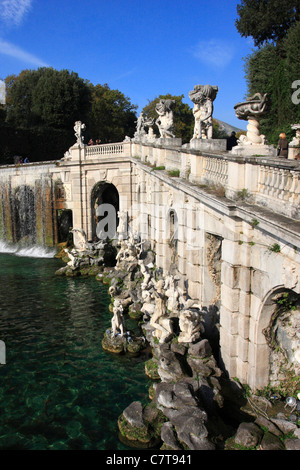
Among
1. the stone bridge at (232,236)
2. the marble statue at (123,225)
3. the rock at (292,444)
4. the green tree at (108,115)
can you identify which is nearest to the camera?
the stone bridge at (232,236)

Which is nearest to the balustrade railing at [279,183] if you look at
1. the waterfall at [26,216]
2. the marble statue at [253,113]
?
the marble statue at [253,113]

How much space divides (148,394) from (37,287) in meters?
10.3

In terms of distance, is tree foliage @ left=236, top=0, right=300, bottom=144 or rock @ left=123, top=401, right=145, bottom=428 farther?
tree foliage @ left=236, top=0, right=300, bottom=144

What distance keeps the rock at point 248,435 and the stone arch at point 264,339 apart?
952 mm

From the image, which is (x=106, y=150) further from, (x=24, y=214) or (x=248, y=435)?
(x=248, y=435)

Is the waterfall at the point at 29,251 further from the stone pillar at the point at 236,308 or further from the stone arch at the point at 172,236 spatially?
the stone pillar at the point at 236,308

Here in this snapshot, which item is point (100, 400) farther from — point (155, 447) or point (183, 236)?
point (183, 236)

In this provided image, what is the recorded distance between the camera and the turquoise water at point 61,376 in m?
7.95

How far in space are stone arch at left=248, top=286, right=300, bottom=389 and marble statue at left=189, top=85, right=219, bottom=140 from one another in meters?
5.64

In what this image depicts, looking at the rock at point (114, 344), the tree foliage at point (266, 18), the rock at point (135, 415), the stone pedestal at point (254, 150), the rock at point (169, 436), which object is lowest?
the rock at point (114, 344)

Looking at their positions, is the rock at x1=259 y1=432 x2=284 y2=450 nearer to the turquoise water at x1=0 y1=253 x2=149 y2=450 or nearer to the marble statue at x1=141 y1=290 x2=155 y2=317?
the turquoise water at x1=0 y1=253 x2=149 y2=450

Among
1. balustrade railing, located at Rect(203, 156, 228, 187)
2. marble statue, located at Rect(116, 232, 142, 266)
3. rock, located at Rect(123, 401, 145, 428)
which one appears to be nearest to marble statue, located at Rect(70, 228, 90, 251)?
marble statue, located at Rect(116, 232, 142, 266)

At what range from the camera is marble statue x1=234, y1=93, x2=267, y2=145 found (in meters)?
7.79

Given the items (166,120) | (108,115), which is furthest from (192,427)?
(108,115)
